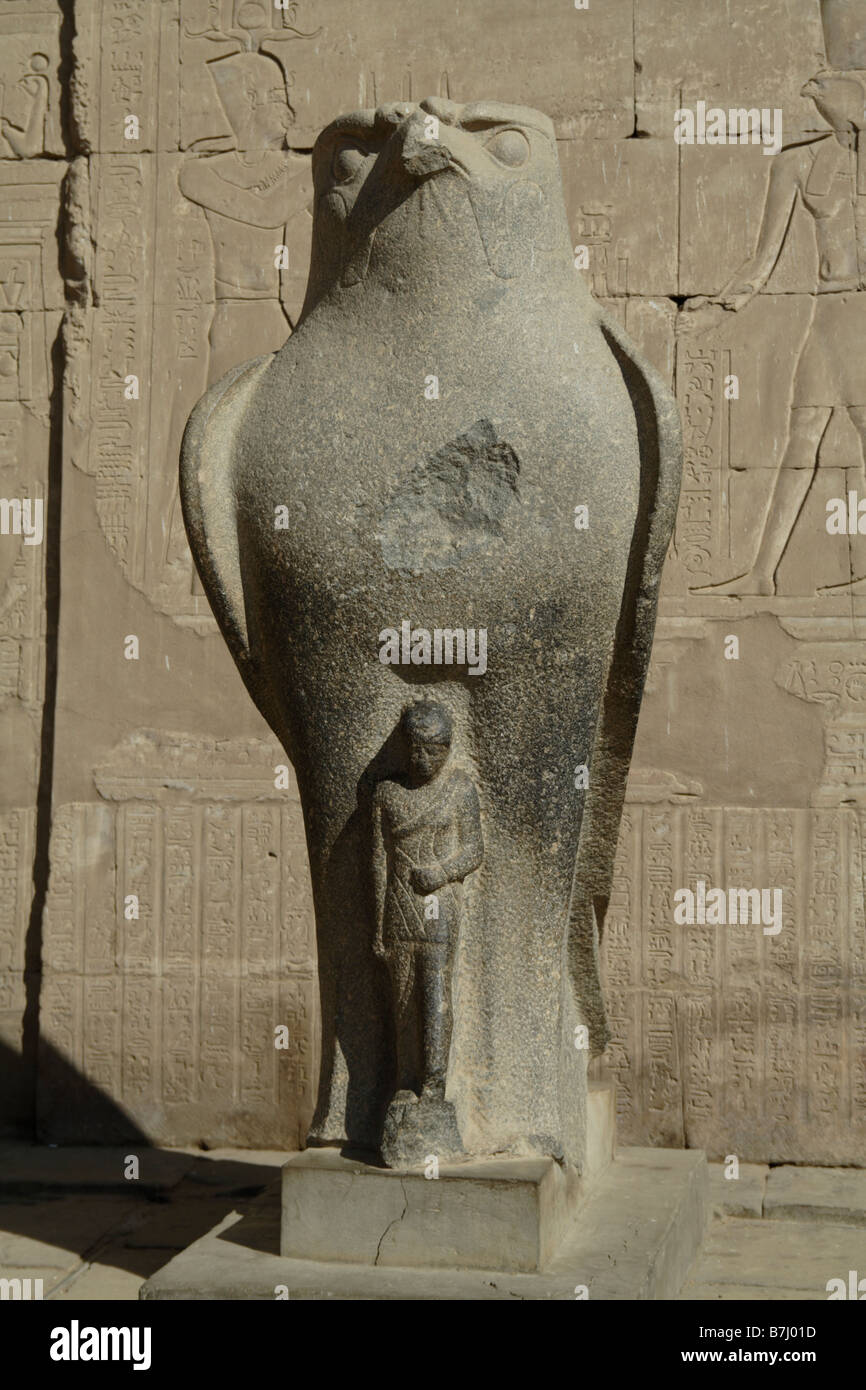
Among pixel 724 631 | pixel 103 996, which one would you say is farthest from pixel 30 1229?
pixel 724 631

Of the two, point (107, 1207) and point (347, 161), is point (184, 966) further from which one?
point (347, 161)

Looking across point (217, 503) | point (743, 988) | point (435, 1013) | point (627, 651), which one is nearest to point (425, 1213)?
point (435, 1013)

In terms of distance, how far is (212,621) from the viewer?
627 cm

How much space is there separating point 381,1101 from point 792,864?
2480 mm

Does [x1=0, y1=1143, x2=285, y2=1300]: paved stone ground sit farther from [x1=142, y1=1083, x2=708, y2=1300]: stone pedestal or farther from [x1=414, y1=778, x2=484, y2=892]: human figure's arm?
[x1=414, y1=778, x2=484, y2=892]: human figure's arm

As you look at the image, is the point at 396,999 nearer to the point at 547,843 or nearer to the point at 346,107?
the point at 547,843

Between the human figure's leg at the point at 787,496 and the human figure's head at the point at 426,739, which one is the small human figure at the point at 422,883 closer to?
the human figure's head at the point at 426,739

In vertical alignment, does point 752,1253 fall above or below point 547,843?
below

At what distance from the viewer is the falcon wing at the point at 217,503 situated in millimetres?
3898

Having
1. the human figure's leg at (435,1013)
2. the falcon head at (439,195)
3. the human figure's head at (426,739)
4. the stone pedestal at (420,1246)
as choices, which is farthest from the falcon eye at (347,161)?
the stone pedestal at (420,1246)

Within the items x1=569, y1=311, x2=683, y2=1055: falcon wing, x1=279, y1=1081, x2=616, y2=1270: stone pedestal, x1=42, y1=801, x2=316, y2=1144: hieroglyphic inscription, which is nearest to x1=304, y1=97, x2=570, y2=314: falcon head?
x1=569, y1=311, x2=683, y2=1055: falcon wing

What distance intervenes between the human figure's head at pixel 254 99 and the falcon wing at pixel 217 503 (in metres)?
2.77

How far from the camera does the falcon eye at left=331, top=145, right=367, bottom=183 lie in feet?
12.9

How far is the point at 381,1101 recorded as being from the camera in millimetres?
3848
